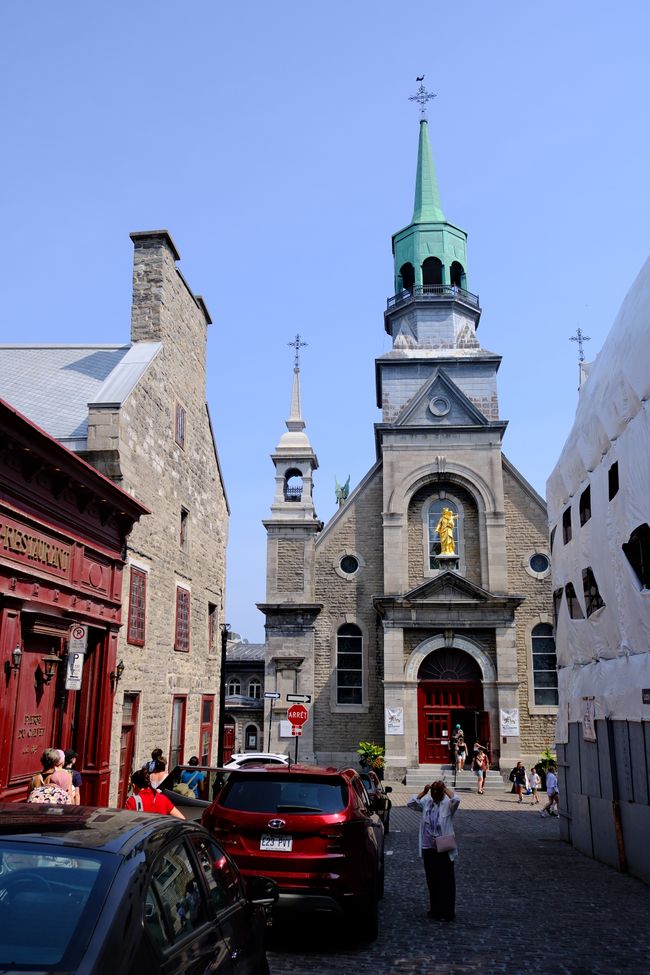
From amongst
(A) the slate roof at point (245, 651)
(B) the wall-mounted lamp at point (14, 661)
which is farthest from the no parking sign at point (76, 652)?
(A) the slate roof at point (245, 651)

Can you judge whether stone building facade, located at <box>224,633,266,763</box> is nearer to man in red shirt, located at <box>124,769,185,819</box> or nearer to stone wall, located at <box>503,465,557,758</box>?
stone wall, located at <box>503,465,557,758</box>

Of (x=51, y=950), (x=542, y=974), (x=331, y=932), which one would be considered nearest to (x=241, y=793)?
(x=331, y=932)

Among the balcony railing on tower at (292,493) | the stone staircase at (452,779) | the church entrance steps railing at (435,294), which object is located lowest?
the stone staircase at (452,779)

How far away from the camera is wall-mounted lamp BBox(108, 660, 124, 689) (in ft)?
48.1

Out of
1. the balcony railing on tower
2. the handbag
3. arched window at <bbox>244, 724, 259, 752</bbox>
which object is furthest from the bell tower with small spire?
the handbag

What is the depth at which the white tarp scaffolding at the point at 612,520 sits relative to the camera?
11.4 metres

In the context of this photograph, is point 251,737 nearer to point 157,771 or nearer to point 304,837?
point 157,771

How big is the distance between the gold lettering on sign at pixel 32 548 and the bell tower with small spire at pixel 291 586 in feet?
65.1

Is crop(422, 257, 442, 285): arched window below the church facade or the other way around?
the other way around

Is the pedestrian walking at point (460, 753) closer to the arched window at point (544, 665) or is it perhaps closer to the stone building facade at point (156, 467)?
the arched window at point (544, 665)

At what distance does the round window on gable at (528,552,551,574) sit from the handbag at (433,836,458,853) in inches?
982

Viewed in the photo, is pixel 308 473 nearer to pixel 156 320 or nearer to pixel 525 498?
pixel 525 498

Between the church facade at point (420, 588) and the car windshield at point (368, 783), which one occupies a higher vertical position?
the church facade at point (420, 588)

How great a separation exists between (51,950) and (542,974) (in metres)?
5.04
